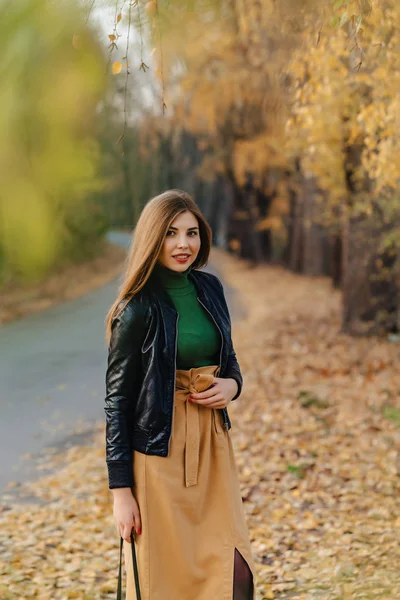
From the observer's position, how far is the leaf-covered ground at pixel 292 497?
4.42 m

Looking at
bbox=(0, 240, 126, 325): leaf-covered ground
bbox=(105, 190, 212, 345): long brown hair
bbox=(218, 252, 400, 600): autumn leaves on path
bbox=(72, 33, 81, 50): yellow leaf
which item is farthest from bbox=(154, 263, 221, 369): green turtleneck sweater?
bbox=(0, 240, 126, 325): leaf-covered ground

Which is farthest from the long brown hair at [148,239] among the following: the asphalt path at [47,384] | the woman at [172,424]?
the asphalt path at [47,384]

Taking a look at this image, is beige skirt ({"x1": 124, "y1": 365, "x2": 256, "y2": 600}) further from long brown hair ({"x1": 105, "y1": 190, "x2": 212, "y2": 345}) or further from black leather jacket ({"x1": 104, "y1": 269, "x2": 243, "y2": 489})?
long brown hair ({"x1": 105, "y1": 190, "x2": 212, "y2": 345})

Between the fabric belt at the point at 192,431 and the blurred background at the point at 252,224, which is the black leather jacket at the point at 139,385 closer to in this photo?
the fabric belt at the point at 192,431

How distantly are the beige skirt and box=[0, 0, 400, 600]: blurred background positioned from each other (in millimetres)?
846

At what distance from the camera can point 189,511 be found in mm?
2916

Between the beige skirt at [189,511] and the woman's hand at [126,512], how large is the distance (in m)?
0.03

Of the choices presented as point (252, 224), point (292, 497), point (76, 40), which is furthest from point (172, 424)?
point (252, 224)

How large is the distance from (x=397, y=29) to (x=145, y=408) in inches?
154

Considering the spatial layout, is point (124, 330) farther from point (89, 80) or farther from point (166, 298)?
point (89, 80)

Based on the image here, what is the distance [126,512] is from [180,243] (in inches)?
42.4

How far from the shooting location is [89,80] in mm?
2715

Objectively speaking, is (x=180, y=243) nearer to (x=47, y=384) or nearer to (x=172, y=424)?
(x=172, y=424)

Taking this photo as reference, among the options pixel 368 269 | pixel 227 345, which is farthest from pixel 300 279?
pixel 227 345
